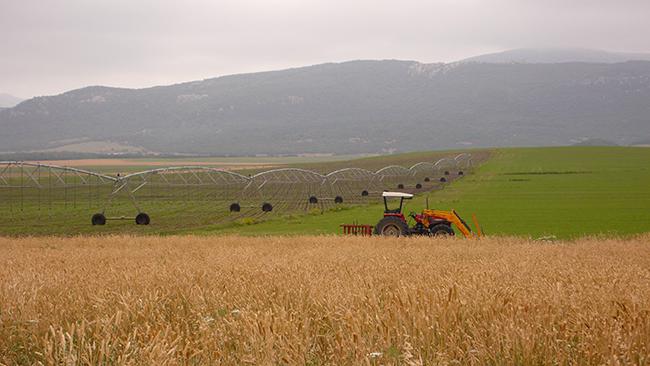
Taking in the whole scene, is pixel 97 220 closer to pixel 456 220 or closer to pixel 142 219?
pixel 142 219

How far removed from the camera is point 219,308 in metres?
6.76

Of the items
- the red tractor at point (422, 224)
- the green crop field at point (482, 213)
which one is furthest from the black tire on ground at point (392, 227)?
the green crop field at point (482, 213)

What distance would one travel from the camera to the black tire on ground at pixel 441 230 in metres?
27.4

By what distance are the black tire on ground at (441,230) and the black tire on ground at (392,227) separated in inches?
47.3

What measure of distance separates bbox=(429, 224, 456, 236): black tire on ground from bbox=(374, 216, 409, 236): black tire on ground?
1201 mm

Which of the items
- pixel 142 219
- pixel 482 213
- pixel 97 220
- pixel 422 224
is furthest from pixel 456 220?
pixel 97 220

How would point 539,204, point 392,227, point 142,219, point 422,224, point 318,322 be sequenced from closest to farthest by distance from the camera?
point 318,322 → point 392,227 → point 422,224 → point 142,219 → point 539,204

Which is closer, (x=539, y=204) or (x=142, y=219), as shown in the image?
(x=142, y=219)

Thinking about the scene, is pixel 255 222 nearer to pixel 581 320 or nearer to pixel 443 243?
pixel 443 243

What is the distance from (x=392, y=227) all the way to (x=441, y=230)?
2.09 m

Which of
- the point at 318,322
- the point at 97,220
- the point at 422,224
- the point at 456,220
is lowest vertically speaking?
the point at 97,220

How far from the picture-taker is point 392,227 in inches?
1086

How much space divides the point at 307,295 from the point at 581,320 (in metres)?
2.99

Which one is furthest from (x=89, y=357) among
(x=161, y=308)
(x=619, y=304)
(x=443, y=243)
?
(x=443, y=243)
